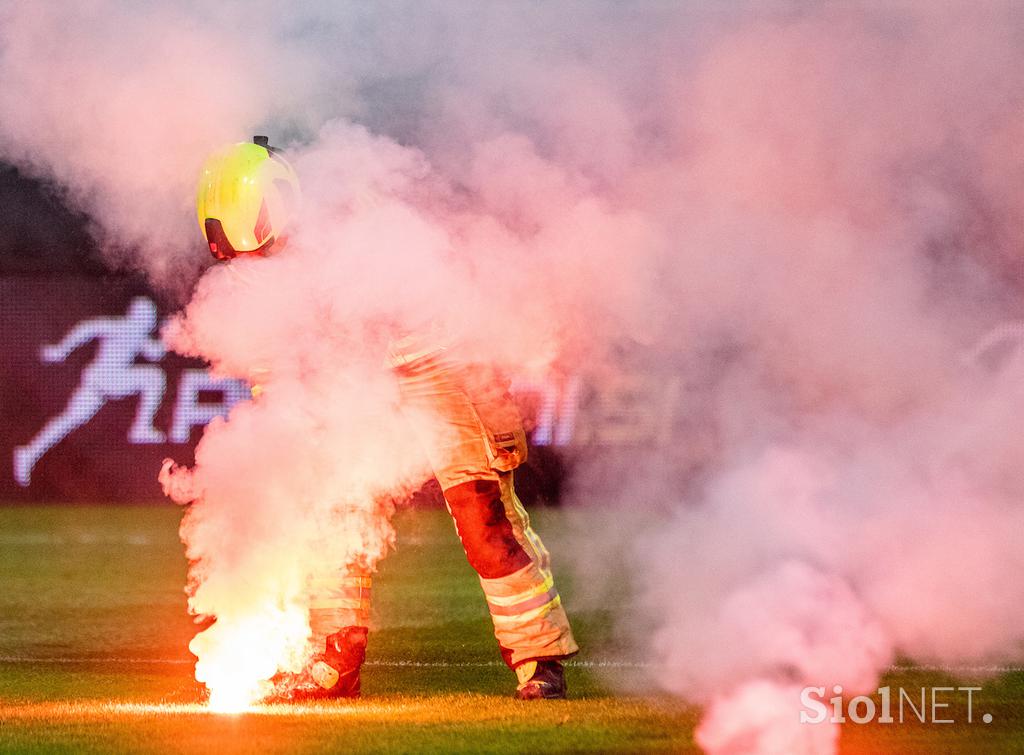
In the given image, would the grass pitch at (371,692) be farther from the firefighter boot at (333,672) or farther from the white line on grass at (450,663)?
the firefighter boot at (333,672)

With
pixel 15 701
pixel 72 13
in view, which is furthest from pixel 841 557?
pixel 72 13

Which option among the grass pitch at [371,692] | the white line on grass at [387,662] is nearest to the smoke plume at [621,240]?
the white line on grass at [387,662]

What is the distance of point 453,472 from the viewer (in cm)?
557

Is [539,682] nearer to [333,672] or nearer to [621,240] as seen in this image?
[333,672]

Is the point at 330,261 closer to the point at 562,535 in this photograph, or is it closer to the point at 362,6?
the point at 362,6

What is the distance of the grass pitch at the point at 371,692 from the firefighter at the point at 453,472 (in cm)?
23

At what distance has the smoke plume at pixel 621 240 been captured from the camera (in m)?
5.75

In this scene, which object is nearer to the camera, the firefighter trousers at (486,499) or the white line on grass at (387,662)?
the firefighter trousers at (486,499)

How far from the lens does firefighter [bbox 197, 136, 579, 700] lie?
17.9ft

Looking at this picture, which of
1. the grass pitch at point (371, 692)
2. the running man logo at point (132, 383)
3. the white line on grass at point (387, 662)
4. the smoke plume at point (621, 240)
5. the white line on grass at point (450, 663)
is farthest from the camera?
the running man logo at point (132, 383)

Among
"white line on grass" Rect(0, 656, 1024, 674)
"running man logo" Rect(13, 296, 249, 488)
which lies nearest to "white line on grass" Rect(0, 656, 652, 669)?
"white line on grass" Rect(0, 656, 1024, 674)

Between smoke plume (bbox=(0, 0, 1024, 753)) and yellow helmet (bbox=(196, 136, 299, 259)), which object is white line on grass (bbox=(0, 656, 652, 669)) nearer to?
A: smoke plume (bbox=(0, 0, 1024, 753))

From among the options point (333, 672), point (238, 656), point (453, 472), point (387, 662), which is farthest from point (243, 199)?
point (387, 662)

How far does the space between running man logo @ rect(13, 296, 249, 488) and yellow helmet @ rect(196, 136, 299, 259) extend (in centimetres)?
870
